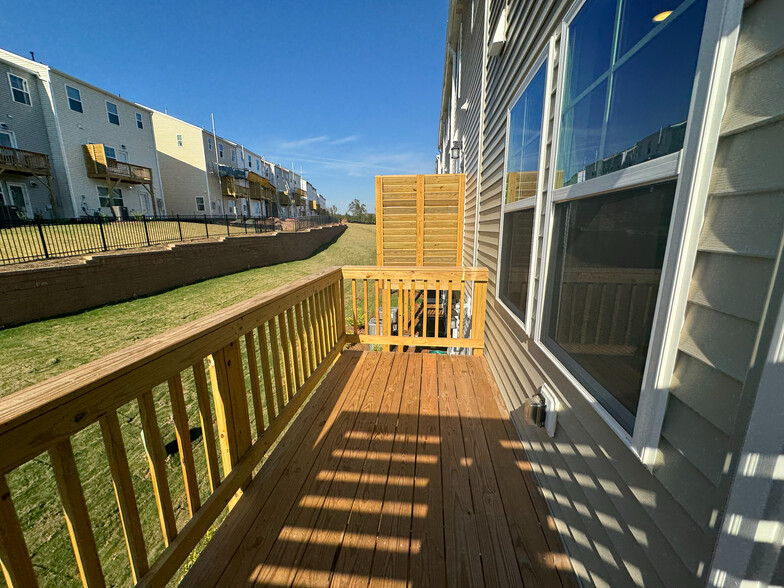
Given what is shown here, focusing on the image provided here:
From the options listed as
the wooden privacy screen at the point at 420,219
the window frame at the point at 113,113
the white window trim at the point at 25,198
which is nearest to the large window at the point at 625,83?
the wooden privacy screen at the point at 420,219

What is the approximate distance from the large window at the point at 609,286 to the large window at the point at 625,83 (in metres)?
0.14

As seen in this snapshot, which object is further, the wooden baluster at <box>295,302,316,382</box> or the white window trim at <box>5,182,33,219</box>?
the white window trim at <box>5,182,33,219</box>

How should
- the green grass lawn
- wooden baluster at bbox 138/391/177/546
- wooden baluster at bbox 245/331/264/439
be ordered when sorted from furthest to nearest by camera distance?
the green grass lawn
wooden baluster at bbox 245/331/264/439
wooden baluster at bbox 138/391/177/546

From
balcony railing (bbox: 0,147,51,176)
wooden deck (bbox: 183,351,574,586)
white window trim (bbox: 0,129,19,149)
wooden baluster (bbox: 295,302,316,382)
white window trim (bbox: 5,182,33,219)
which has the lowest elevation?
wooden deck (bbox: 183,351,574,586)

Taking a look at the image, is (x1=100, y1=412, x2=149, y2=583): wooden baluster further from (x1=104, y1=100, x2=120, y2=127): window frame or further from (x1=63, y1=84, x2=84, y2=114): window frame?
(x1=104, y1=100, x2=120, y2=127): window frame

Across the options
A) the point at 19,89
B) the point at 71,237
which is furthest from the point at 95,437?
the point at 19,89

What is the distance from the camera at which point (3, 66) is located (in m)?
12.3

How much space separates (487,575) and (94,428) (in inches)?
165

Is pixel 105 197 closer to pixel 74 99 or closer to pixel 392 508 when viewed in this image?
pixel 74 99

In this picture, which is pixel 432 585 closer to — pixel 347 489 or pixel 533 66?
pixel 347 489

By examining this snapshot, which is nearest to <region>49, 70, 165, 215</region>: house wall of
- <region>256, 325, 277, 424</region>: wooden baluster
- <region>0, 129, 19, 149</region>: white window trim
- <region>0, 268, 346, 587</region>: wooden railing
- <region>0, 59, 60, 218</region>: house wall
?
<region>0, 59, 60, 218</region>: house wall

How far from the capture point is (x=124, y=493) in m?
1.08

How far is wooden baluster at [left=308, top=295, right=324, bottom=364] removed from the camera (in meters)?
2.73

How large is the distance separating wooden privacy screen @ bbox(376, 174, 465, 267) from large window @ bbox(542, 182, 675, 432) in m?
4.93
